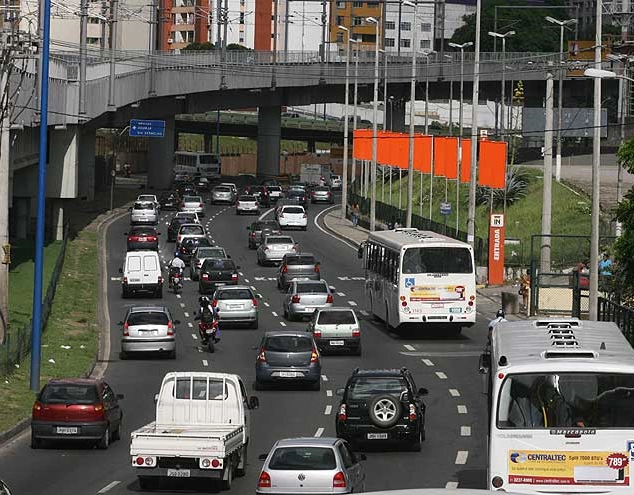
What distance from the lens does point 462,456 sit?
2988cm

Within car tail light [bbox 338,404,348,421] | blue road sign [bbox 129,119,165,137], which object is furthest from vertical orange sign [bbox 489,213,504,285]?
blue road sign [bbox 129,119,165,137]

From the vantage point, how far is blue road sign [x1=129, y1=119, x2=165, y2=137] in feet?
336

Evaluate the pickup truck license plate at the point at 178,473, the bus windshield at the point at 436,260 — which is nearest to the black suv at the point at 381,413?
the pickup truck license plate at the point at 178,473

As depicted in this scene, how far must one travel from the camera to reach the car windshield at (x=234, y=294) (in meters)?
53.0

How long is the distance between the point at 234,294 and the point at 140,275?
381 inches

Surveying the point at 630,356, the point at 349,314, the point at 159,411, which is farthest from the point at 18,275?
the point at 630,356

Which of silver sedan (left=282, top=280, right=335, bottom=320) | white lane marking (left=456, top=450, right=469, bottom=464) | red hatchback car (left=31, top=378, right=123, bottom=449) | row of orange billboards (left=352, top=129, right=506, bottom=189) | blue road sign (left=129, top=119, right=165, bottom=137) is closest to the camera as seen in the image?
white lane marking (left=456, top=450, right=469, bottom=464)

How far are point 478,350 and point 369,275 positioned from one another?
25.4 ft

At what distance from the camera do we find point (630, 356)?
19.2 meters

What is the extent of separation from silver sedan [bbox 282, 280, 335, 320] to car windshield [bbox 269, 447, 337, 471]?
1260 inches

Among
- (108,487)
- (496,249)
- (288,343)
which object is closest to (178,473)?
(108,487)

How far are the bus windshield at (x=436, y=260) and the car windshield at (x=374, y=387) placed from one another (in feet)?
57.4

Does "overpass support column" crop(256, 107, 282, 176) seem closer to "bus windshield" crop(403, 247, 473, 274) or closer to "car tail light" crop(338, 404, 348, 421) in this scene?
"bus windshield" crop(403, 247, 473, 274)

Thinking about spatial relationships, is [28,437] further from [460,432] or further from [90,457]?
[460,432]
